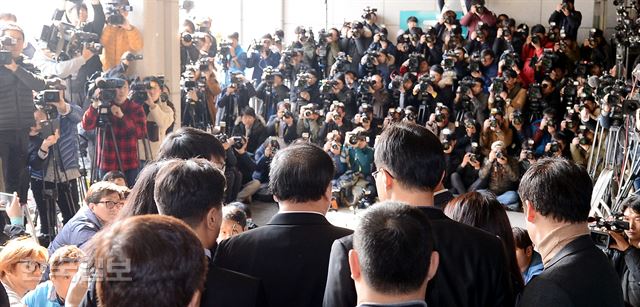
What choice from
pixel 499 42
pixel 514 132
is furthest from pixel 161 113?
pixel 499 42

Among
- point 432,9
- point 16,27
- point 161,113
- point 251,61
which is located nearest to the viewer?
point 16,27

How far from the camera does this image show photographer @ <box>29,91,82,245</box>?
18.3 feet

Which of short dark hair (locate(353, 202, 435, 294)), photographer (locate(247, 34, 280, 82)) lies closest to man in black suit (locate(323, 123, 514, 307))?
short dark hair (locate(353, 202, 435, 294))

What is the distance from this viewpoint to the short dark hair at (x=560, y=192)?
2.06 meters

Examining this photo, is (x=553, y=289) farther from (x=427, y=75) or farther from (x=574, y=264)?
(x=427, y=75)

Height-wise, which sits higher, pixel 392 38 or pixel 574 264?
pixel 392 38

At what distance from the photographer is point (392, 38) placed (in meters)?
11.8

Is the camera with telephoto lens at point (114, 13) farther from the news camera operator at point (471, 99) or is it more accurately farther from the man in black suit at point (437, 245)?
the man in black suit at point (437, 245)

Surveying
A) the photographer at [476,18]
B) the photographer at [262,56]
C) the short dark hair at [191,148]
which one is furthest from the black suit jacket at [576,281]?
the photographer at [476,18]

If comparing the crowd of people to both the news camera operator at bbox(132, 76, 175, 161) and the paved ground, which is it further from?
the paved ground

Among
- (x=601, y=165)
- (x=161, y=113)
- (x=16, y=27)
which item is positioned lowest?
(x=601, y=165)

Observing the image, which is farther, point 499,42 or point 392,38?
point 392,38

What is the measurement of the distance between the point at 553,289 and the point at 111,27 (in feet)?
19.4

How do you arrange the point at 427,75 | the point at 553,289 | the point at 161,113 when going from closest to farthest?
the point at 553,289 < the point at 161,113 < the point at 427,75
